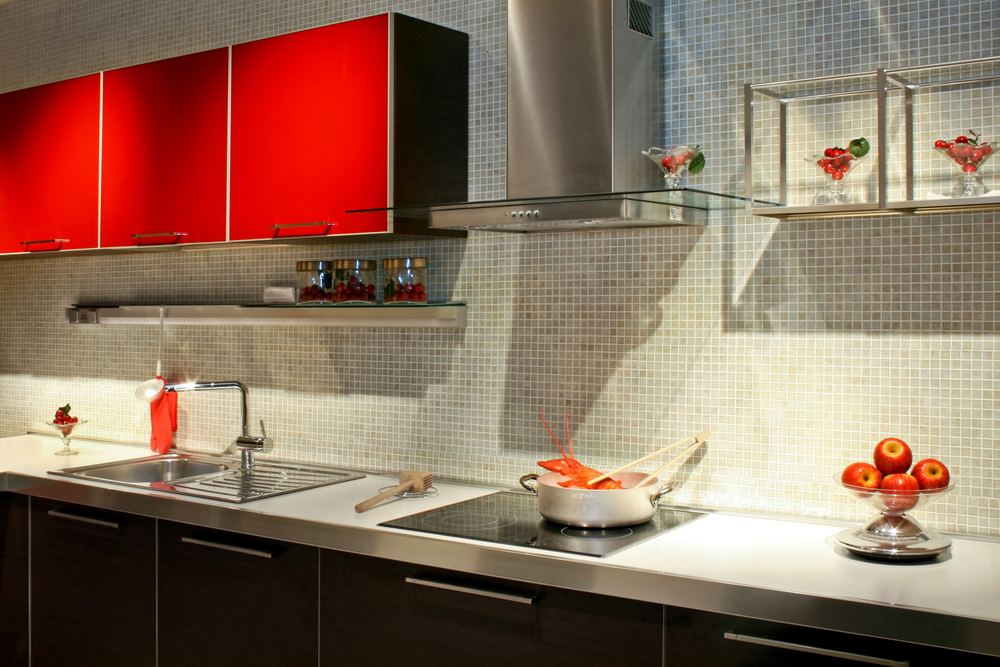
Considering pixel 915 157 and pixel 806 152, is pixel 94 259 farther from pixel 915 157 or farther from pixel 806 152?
pixel 915 157

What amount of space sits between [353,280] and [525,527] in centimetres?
107

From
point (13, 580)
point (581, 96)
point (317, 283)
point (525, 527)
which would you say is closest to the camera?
point (525, 527)

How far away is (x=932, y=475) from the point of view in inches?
75.6

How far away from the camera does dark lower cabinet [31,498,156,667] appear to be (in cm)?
269

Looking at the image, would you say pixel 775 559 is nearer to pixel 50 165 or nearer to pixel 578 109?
pixel 578 109

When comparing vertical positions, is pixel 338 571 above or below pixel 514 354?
below

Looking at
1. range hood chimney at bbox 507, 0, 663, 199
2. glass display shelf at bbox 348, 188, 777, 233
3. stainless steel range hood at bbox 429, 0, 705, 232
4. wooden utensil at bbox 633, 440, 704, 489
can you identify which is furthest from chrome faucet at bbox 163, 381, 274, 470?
wooden utensil at bbox 633, 440, 704, 489

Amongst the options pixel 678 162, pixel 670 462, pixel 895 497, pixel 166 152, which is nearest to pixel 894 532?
pixel 895 497

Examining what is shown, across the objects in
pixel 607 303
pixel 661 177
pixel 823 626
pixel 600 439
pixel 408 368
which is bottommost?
pixel 823 626

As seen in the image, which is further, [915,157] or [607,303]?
[607,303]

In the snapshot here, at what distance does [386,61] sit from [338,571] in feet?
4.75

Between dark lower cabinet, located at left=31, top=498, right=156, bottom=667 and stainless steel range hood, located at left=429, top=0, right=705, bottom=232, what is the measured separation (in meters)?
1.41

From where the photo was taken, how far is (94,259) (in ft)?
12.6

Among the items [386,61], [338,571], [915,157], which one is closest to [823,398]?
[915,157]
